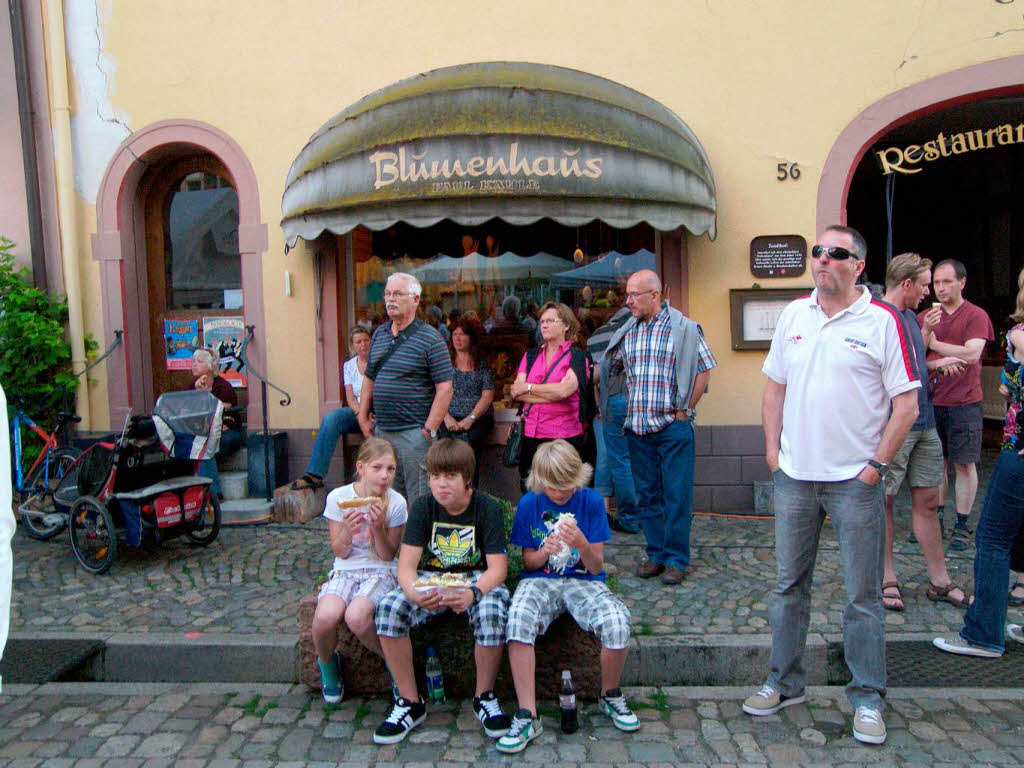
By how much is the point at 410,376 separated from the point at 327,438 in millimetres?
1969

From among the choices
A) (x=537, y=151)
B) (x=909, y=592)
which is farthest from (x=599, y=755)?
(x=537, y=151)

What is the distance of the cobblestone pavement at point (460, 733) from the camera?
2.93 meters

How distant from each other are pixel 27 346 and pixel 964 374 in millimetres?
7327

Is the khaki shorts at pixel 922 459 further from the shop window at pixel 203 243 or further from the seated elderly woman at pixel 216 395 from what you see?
the shop window at pixel 203 243

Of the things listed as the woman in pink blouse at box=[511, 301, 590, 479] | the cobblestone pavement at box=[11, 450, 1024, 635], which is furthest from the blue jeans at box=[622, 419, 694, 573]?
the woman in pink blouse at box=[511, 301, 590, 479]

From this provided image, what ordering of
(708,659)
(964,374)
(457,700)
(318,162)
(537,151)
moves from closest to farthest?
(457,700), (708,659), (964,374), (537,151), (318,162)

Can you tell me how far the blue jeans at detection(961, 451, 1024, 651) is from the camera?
3.50m

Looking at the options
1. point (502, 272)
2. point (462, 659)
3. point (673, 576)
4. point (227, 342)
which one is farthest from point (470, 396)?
point (462, 659)

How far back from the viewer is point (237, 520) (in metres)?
6.14

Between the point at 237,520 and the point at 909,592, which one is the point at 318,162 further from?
the point at 909,592

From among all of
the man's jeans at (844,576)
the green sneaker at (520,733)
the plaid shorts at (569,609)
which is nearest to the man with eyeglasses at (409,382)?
the plaid shorts at (569,609)

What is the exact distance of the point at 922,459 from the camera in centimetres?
424

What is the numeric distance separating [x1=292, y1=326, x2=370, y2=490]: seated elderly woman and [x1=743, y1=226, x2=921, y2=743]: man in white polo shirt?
3.94 m

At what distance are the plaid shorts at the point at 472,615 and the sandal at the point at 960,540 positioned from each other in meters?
3.55
